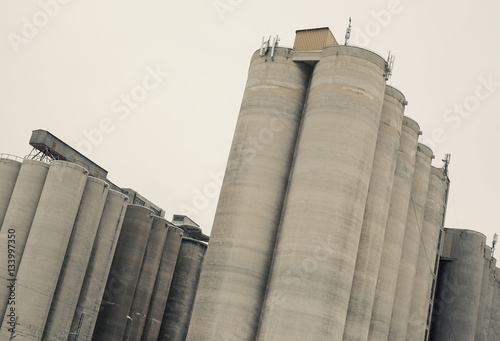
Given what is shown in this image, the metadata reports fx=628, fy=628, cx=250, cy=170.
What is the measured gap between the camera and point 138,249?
63.8m

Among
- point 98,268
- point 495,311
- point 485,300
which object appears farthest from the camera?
point 495,311

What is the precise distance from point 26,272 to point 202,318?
15.8 meters

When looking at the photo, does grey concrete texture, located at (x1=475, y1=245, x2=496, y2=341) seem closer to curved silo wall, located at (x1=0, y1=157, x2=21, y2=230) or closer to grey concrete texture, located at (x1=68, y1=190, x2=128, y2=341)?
grey concrete texture, located at (x1=68, y1=190, x2=128, y2=341)

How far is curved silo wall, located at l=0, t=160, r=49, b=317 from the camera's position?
5122 centimetres

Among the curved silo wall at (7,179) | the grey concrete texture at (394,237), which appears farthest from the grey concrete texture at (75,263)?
the grey concrete texture at (394,237)

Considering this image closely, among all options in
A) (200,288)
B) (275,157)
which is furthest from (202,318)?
(275,157)

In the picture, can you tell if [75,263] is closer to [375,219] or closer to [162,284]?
[162,284]

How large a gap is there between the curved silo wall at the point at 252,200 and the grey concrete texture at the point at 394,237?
10.8 m

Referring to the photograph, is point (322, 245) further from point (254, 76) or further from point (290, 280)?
point (254, 76)

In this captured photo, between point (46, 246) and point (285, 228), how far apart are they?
2030 cm

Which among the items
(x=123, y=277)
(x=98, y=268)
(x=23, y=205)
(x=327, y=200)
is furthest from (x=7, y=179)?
(x=327, y=200)

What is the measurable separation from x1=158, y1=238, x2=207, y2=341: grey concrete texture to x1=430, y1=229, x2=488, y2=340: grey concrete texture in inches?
1086

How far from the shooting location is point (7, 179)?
54.3 m

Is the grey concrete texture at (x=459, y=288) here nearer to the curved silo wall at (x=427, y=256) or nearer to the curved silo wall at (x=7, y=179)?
the curved silo wall at (x=427, y=256)
